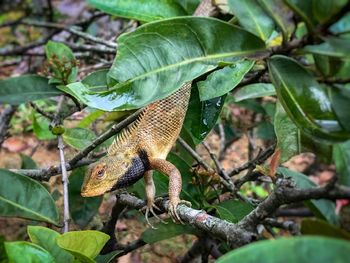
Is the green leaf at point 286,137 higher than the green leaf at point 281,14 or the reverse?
the reverse

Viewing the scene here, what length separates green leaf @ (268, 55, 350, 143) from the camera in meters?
1.29

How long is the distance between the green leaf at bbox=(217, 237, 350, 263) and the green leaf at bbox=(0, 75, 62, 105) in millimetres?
1722

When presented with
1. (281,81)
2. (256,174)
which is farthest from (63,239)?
(256,174)

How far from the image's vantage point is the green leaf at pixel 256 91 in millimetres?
2555

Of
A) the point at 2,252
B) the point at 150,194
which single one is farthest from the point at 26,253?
the point at 150,194

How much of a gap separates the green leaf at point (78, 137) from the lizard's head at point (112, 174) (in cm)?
11

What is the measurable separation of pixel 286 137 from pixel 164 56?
1.55 ft

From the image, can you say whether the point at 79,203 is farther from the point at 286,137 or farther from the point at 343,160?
the point at 343,160

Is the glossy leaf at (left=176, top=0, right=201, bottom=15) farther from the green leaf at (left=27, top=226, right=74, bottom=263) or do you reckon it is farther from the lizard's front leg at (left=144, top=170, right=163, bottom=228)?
the green leaf at (left=27, top=226, right=74, bottom=263)

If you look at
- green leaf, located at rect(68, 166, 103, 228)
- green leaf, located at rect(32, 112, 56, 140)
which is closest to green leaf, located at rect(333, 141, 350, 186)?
green leaf, located at rect(68, 166, 103, 228)

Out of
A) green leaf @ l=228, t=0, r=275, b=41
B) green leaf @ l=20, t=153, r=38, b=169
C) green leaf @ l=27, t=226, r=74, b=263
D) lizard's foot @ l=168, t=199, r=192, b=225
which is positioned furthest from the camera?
green leaf @ l=20, t=153, r=38, b=169

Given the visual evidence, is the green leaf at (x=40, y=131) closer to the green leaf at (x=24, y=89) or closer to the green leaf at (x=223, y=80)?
the green leaf at (x=24, y=89)

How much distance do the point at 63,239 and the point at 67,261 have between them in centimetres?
15

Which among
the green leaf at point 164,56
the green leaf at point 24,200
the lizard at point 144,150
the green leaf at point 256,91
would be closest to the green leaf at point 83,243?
the green leaf at point 164,56
